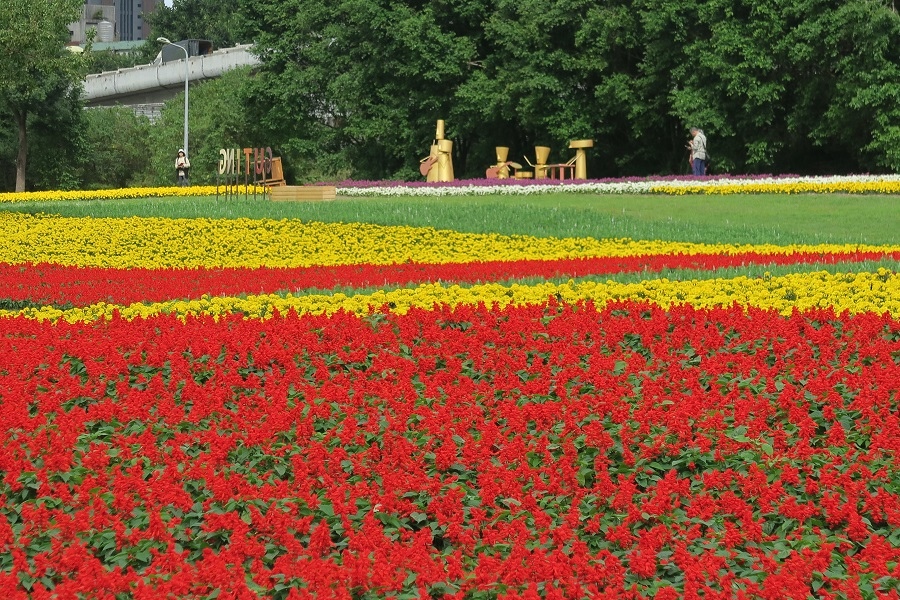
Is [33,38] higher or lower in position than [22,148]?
higher

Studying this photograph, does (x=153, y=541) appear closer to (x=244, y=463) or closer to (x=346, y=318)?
(x=244, y=463)

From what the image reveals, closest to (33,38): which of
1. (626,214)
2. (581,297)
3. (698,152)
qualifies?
(626,214)

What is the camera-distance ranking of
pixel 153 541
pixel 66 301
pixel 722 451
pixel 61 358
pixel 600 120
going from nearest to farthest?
pixel 153 541 < pixel 722 451 < pixel 61 358 < pixel 66 301 < pixel 600 120

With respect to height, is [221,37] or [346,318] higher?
[221,37]

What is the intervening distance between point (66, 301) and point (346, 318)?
3.76 metres

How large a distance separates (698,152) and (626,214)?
10953mm

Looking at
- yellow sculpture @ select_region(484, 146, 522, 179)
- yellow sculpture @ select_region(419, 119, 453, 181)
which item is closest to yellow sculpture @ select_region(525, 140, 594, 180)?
yellow sculpture @ select_region(484, 146, 522, 179)

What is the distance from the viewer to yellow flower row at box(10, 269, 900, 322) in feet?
32.6

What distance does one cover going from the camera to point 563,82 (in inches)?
1574

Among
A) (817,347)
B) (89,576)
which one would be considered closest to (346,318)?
(817,347)

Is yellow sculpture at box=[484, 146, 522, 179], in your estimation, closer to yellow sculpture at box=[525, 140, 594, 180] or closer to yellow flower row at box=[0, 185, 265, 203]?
yellow sculpture at box=[525, 140, 594, 180]

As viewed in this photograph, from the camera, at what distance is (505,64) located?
41.0 meters

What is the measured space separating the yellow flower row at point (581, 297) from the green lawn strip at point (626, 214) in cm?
676

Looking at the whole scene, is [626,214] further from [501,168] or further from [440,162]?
[501,168]
